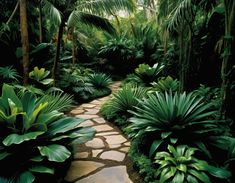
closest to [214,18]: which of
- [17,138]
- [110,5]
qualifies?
[110,5]

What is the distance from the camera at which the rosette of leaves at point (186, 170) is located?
287cm

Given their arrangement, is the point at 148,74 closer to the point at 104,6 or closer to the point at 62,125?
the point at 104,6

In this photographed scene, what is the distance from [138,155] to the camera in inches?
147

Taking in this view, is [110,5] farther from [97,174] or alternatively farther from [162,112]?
[97,174]

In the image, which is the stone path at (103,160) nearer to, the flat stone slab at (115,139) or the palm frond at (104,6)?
the flat stone slab at (115,139)

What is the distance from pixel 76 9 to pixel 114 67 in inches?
232

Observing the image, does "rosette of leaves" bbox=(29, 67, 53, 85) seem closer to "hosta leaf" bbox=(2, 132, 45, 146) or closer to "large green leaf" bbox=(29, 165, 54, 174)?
"hosta leaf" bbox=(2, 132, 45, 146)

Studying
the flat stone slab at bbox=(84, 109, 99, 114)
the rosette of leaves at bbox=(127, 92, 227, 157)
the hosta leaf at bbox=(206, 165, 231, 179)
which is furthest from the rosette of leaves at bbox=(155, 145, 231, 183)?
the flat stone slab at bbox=(84, 109, 99, 114)

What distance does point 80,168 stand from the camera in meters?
3.63

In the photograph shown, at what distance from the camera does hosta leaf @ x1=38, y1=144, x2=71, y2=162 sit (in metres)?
2.96

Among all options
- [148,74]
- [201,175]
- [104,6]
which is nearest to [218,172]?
[201,175]

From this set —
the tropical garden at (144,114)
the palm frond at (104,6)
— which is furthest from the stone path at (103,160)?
the palm frond at (104,6)

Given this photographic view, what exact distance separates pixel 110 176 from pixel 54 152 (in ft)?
2.68

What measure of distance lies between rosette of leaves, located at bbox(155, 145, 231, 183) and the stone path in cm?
49
